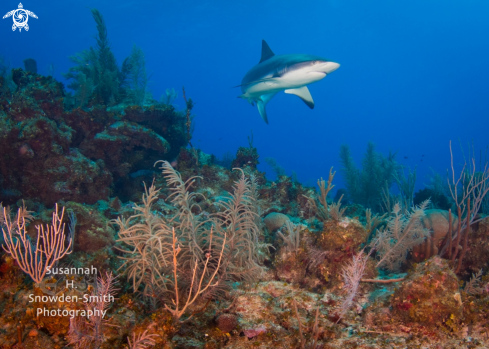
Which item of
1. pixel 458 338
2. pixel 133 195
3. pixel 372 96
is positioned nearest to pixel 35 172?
pixel 133 195

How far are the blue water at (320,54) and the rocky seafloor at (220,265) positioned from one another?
15024 mm

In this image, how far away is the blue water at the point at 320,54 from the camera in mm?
56850

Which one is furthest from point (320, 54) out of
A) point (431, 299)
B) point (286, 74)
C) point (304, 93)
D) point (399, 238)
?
point (431, 299)

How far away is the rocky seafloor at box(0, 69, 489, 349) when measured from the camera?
2.59 meters

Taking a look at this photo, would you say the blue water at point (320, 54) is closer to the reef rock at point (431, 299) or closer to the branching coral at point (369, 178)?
the branching coral at point (369, 178)

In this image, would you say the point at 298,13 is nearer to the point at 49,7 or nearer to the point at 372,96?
the point at 49,7

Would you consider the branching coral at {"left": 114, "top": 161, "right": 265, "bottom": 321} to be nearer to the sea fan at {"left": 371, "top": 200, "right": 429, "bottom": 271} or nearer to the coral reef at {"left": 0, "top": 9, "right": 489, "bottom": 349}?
the coral reef at {"left": 0, "top": 9, "right": 489, "bottom": 349}

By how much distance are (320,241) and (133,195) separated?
5859mm

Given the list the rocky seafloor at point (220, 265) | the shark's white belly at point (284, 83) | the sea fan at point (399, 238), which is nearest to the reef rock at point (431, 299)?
the rocky seafloor at point (220, 265)

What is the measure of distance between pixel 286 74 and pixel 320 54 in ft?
437

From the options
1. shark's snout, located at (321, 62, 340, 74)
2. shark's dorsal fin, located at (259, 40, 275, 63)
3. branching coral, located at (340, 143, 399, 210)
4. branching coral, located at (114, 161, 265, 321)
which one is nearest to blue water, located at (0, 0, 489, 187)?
branching coral, located at (340, 143, 399, 210)

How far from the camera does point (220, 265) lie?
338 centimetres

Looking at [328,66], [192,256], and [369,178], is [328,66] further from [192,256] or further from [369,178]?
[369,178]

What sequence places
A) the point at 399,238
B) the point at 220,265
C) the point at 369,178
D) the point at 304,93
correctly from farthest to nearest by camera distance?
the point at 369,178
the point at 304,93
the point at 399,238
the point at 220,265
